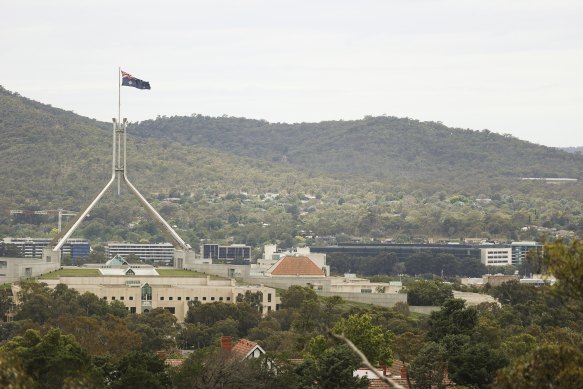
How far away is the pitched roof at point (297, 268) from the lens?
96531 millimetres

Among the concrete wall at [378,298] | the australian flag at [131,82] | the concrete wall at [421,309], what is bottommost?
the concrete wall at [421,309]

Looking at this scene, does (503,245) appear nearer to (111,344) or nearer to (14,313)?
(14,313)

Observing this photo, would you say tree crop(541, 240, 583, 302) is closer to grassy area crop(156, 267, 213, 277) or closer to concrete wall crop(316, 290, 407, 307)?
concrete wall crop(316, 290, 407, 307)

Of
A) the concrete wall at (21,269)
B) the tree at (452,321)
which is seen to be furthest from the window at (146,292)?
the tree at (452,321)

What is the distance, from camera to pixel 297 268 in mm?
97250

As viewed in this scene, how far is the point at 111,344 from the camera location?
190 feet

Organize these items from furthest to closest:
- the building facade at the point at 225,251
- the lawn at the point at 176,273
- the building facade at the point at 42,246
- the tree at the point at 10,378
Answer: the building facade at the point at 225,251 < the building facade at the point at 42,246 < the lawn at the point at 176,273 < the tree at the point at 10,378

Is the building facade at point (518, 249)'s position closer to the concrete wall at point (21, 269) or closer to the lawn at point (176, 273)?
the lawn at point (176, 273)

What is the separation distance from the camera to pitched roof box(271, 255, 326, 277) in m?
96.5

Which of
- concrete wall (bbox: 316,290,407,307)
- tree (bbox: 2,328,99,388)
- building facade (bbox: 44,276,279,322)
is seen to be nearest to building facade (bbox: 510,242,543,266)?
concrete wall (bbox: 316,290,407,307)

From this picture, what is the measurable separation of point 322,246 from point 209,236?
21.0m

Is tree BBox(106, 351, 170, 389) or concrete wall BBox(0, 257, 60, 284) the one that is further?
concrete wall BBox(0, 257, 60, 284)

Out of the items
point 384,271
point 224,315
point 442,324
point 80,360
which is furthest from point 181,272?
point 384,271

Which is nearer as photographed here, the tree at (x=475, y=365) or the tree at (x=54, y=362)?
the tree at (x=54, y=362)
